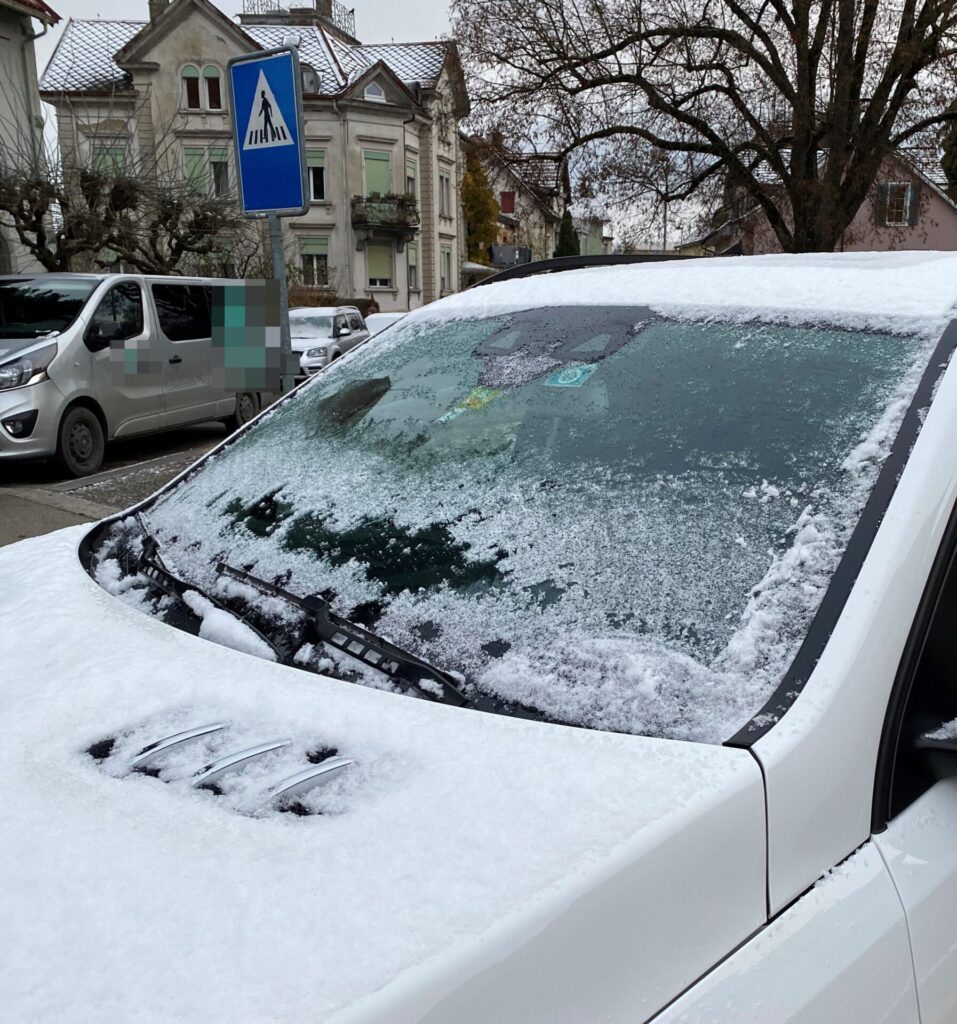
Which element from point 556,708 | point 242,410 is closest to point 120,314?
point 242,410

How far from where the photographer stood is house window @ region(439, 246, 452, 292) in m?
43.0

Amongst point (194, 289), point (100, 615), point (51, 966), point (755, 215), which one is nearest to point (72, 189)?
point (194, 289)

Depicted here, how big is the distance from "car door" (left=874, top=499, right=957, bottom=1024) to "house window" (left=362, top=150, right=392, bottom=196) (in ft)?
128

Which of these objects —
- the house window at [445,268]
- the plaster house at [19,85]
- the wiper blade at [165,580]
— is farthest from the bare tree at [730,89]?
the house window at [445,268]

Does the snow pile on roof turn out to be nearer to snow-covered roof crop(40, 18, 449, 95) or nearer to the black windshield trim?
the black windshield trim

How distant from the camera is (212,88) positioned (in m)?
34.1

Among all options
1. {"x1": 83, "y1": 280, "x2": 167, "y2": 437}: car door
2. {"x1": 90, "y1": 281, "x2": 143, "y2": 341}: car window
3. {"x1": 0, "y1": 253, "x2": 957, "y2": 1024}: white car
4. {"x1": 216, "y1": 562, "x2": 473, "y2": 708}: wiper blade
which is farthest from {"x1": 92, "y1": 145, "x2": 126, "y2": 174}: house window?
{"x1": 216, "y1": 562, "x2": 473, "y2": 708}: wiper blade

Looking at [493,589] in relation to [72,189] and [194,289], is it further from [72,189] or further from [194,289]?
[72,189]

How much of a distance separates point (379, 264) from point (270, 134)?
3599 centimetres

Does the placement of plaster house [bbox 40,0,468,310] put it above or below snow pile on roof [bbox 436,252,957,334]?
above

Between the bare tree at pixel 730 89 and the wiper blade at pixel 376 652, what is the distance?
15.8 m

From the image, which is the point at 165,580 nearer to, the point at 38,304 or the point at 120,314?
the point at 38,304

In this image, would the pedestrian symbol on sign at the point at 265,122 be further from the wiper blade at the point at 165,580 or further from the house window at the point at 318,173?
the house window at the point at 318,173

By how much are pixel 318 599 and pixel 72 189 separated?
1426 cm
